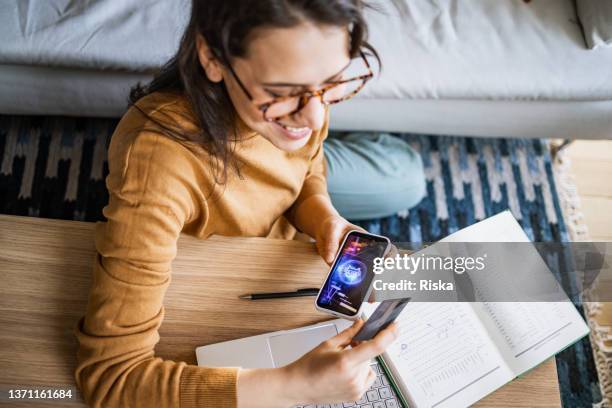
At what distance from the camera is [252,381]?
741 mm

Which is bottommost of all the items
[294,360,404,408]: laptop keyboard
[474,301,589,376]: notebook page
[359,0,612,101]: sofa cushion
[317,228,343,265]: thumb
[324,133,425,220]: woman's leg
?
[324,133,425,220]: woman's leg

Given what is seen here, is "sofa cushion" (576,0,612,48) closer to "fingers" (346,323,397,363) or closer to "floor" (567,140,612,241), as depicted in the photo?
"floor" (567,140,612,241)

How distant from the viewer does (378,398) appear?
32.1 inches

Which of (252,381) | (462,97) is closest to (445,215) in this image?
(462,97)

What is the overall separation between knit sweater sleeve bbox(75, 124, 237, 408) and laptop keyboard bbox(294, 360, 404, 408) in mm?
192

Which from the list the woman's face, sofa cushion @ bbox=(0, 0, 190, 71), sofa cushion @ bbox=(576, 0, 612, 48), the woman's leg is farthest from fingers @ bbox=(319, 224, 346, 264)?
sofa cushion @ bbox=(576, 0, 612, 48)

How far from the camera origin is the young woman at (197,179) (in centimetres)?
67

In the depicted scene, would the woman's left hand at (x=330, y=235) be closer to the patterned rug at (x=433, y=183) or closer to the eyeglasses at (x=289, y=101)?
the eyeglasses at (x=289, y=101)

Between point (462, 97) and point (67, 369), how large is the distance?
1177 mm

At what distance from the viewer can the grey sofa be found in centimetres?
133

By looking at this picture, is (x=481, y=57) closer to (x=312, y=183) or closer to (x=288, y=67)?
(x=312, y=183)

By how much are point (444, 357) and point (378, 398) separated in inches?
4.9

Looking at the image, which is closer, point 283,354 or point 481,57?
point 283,354

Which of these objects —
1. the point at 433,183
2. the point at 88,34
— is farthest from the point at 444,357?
the point at 88,34
